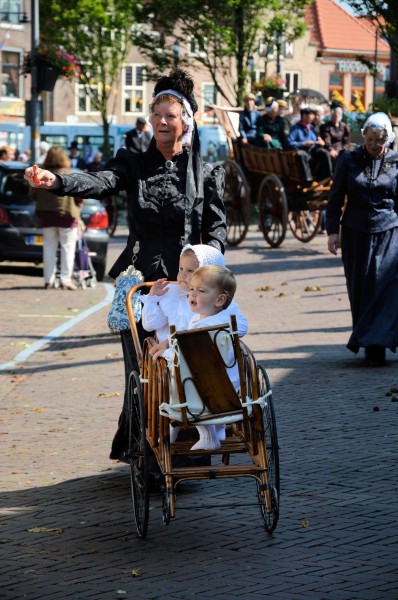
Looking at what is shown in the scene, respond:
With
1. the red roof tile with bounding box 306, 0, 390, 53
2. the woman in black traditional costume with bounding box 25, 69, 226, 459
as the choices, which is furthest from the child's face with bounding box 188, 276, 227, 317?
the red roof tile with bounding box 306, 0, 390, 53

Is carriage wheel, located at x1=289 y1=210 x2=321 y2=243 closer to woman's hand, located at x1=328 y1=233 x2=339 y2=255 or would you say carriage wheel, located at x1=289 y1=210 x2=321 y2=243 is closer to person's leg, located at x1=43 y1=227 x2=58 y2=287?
person's leg, located at x1=43 y1=227 x2=58 y2=287

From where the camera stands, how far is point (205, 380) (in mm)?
6012

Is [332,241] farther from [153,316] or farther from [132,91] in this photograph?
[132,91]

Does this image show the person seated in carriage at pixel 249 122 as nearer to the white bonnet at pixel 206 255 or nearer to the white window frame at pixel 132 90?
the white bonnet at pixel 206 255

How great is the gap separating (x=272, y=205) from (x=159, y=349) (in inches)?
669

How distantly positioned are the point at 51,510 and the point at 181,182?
1.71m

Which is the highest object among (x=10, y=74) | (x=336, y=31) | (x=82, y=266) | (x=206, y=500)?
(x=336, y=31)

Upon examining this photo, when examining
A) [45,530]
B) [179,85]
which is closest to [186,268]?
[179,85]

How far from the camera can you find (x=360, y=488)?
279 inches

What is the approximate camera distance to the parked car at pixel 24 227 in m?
20.6

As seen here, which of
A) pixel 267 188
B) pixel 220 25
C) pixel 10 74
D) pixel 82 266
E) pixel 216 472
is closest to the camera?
pixel 216 472

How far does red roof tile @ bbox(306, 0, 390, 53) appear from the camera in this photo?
81.6 m

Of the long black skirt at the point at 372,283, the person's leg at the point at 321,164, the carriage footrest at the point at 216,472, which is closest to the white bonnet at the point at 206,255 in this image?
the carriage footrest at the point at 216,472

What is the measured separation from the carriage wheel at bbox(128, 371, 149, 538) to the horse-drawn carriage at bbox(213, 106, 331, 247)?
1588 centimetres
